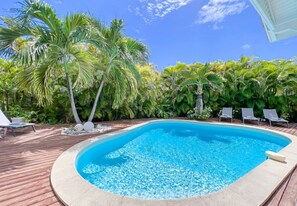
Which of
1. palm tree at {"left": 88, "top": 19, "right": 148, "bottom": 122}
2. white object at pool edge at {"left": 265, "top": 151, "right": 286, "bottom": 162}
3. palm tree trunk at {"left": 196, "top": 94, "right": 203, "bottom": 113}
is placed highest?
palm tree at {"left": 88, "top": 19, "right": 148, "bottom": 122}

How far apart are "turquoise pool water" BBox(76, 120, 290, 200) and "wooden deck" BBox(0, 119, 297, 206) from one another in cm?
92

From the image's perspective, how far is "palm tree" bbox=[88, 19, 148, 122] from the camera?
6.64m

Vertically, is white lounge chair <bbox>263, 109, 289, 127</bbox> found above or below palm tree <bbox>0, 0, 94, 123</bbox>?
below

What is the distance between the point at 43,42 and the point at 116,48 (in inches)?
108

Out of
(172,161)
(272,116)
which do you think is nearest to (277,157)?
(172,161)

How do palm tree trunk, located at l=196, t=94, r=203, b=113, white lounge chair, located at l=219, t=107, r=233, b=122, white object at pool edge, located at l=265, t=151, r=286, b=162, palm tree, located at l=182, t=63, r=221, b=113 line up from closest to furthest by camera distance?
white object at pool edge, located at l=265, t=151, r=286, b=162 < white lounge chair, located at l=219, t=107, r=233, b=122 < palm tree, located at l=182, t=63, r=221, b=113 < palm tree trunk, located at l=196, t=94, r=203, b=113

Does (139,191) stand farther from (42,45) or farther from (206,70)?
(206,70)

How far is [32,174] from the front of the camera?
3250 millimetres

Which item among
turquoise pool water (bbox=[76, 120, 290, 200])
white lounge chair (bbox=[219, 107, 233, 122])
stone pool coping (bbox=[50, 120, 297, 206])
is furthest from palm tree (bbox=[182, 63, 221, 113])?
stone pool coping (bbox=[50, 120, 297, 206])

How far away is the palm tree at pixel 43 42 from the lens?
5.49 m

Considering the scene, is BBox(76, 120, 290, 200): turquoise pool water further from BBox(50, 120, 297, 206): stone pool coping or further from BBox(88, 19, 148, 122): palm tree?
BBox(88, 19, 148, 122): palm tree

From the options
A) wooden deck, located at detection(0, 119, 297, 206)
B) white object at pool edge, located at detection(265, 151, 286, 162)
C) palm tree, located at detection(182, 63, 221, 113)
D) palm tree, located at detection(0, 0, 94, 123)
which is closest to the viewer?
wooden deck, located at detection(0, 119, 297, 206)

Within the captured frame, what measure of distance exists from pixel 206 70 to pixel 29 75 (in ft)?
34.1

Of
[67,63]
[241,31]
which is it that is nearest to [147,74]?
[67,63]
